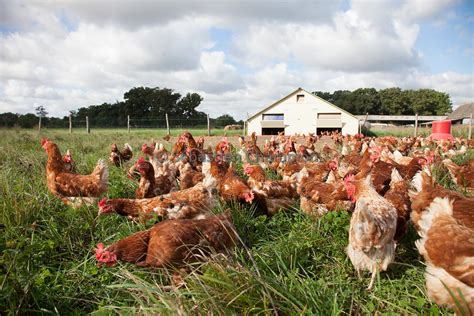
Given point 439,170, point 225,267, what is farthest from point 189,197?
point 439,170

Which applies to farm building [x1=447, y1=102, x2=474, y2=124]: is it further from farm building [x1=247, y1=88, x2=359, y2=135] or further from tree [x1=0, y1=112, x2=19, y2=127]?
tree [x1=0, y1=112, x2=19, y2=127]

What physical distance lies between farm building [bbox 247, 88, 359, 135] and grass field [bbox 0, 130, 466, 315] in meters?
25.1

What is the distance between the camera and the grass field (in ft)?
6.69

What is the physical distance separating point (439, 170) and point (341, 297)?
4477mm

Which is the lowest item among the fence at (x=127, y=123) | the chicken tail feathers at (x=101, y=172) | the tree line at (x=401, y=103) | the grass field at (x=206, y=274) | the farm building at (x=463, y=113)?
the grass field at (x=206, y=274)

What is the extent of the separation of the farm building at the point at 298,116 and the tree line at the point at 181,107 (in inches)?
299

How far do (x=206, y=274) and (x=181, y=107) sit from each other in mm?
56650

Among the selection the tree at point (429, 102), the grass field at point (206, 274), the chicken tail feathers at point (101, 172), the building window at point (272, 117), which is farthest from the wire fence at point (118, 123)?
the tree at point (429, 102)

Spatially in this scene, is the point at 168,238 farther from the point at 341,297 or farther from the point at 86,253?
the point at 341,297

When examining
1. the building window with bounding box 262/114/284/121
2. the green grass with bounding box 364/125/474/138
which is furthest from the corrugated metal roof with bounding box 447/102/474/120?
the building window with bounding box 262/114/284/121

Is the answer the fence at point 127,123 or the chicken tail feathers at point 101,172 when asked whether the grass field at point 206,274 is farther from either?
the fence at point 127,123

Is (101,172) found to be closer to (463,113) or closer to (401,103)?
(463,113)

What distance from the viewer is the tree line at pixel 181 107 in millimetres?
33312

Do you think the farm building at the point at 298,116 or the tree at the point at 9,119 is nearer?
the tree at the point at 9,119
